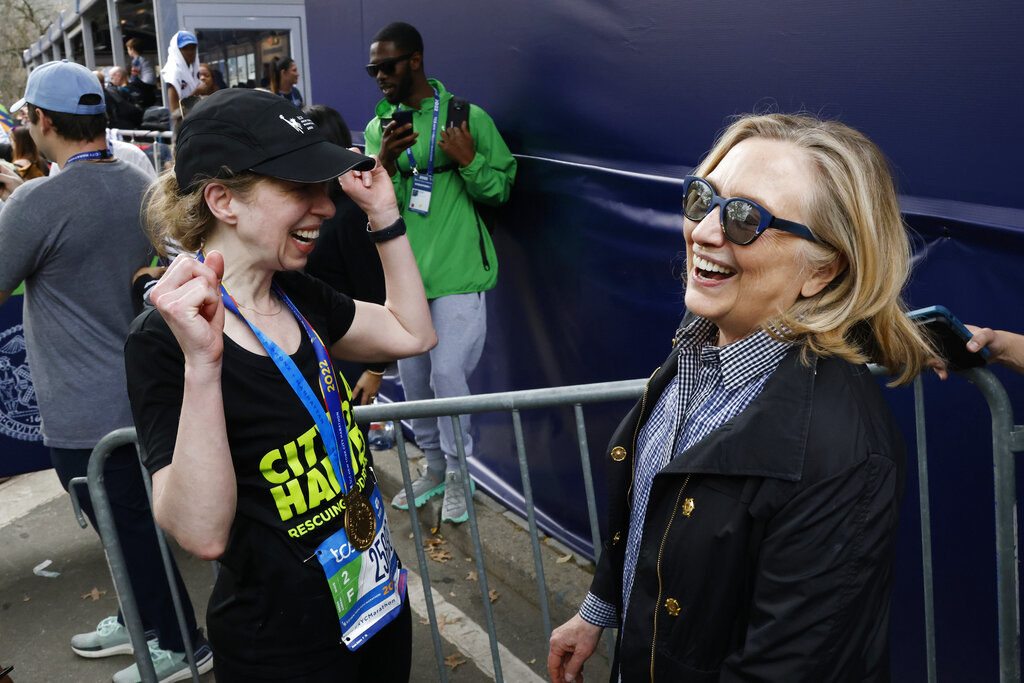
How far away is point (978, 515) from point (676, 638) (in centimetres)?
152

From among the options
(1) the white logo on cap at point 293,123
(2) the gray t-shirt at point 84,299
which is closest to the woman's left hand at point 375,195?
(1) the white logo on cap at point 293,123

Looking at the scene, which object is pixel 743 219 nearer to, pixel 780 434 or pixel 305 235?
pixel 780 434

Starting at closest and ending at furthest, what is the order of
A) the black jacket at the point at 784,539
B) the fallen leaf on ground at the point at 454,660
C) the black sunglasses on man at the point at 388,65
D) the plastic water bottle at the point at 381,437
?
the black jacket at the point at 784,539, the fallen leaf on ground at the point at 454,660, the black sunglasses on man at the point at 388,65, the plastic water bottle at the point at 381,437

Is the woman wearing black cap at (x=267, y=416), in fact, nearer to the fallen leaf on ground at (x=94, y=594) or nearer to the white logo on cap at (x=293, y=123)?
the white logo on cap at (x=293, y=123)

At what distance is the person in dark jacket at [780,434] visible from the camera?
4.55ft

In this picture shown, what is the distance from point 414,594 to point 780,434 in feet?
11.2

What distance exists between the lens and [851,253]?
1.52 meters

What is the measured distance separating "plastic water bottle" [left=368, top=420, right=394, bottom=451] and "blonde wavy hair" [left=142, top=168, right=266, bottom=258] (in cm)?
389

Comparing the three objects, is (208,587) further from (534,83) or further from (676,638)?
(676,638)

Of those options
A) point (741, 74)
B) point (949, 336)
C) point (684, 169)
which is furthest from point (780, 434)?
point (684, 169)

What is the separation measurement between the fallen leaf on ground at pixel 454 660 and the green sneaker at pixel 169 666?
39.6 inches

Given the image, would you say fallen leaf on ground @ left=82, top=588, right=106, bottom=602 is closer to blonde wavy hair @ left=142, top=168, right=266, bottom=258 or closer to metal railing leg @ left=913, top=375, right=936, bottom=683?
blonde wavy hair @ left=142, top=168, right=266, bottom=258

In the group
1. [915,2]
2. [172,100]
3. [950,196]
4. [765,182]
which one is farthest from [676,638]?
[172,100]

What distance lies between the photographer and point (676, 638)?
153 centimetres
